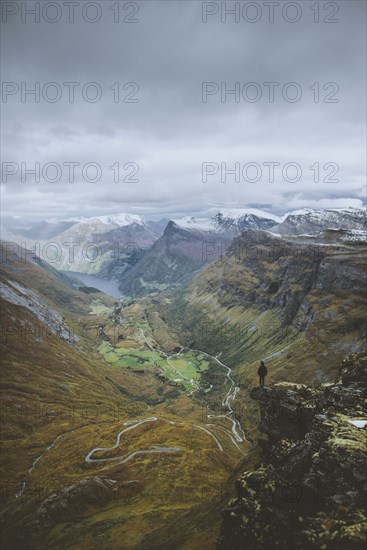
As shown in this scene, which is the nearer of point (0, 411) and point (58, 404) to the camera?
point (0, 411)

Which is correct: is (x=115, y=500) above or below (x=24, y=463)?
above

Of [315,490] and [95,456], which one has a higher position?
[315,490]

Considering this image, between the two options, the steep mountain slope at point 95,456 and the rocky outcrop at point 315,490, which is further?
the steep mountain slope at point 95,456

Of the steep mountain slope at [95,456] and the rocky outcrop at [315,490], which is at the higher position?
the rocky outcrop at [315,490]

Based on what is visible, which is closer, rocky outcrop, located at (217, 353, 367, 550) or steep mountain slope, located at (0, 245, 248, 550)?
rocky outcrop, located at (217, 353, 367, 550)

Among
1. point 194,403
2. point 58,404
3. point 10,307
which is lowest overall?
point 194,403

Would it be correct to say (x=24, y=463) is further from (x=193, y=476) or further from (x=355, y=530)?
(x=355, y=530)

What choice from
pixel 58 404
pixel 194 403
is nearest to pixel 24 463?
pixel 58 404

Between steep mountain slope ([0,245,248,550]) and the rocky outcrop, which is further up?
the rocky outcrop
